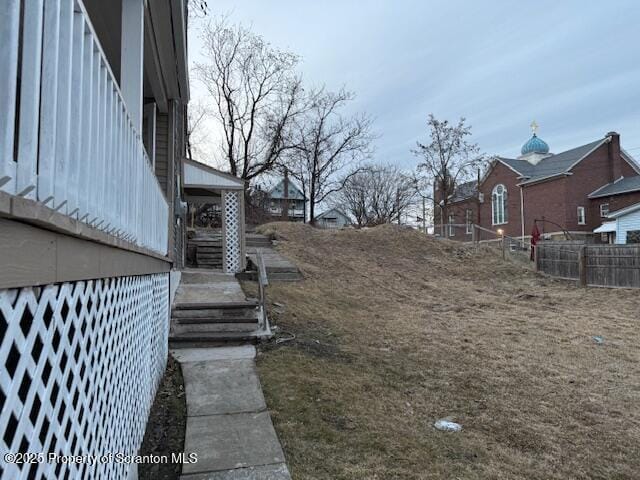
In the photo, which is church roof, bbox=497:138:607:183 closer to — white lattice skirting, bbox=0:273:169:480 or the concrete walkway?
the concrete walkway

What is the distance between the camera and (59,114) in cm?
128

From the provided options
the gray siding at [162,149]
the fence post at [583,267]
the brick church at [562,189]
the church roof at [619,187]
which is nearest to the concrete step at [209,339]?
the gray siding at [162,149]

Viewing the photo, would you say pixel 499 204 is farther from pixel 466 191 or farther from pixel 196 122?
pixel 196 122

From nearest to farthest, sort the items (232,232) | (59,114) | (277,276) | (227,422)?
(59,114), (227,422), (277,276), (232,232)

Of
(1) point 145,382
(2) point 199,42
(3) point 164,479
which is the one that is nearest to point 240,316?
(1) point 145,382

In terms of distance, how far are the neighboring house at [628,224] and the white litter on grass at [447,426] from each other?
23.2 metres

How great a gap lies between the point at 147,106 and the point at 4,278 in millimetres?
6362

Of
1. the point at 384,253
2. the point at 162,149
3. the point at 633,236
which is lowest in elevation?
the point at 384,253

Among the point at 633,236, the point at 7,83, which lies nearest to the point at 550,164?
the point at 633,236

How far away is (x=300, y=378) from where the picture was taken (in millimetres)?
5035

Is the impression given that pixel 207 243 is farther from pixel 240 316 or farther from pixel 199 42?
pixel 199 42

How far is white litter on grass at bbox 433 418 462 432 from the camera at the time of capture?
3947mm

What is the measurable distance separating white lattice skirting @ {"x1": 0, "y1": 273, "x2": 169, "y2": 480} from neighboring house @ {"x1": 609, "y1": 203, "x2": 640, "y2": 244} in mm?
25782

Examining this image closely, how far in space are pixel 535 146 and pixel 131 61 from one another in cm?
3973
